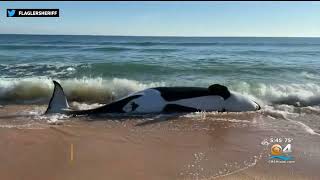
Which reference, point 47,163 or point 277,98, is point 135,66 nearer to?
point 277,98

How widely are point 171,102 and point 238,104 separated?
177cm

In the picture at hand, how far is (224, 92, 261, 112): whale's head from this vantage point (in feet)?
36.4

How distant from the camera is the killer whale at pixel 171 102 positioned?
10.4 metres

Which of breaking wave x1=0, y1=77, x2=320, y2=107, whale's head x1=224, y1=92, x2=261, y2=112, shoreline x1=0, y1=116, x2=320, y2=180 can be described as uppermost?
breaking wave x1=0, y1=77, x2=320, y2=107

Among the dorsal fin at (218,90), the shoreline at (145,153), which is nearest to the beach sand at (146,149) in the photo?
the shoreline at (145,153)

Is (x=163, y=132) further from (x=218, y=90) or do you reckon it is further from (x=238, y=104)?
(x=238, y=104)

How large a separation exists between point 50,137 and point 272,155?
4007 millimetres

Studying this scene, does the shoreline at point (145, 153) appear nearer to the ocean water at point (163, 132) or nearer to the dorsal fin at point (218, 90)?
the ocean water at point (163, 132)

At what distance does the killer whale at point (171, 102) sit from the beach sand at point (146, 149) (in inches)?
22.8

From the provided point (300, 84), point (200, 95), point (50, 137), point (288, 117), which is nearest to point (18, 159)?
point (50, 137)

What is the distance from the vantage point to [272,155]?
282 inches

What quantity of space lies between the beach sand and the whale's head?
38.1 inches

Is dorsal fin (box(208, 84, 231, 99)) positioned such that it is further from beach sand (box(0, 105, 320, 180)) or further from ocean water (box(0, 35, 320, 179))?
beach sand (box(0, 105, 320, 180))

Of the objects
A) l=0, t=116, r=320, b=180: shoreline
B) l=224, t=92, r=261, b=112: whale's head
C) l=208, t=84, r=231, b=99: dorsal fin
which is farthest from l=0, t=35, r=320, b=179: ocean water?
l=208, t=84, r=231, b=99: dorsal fin
